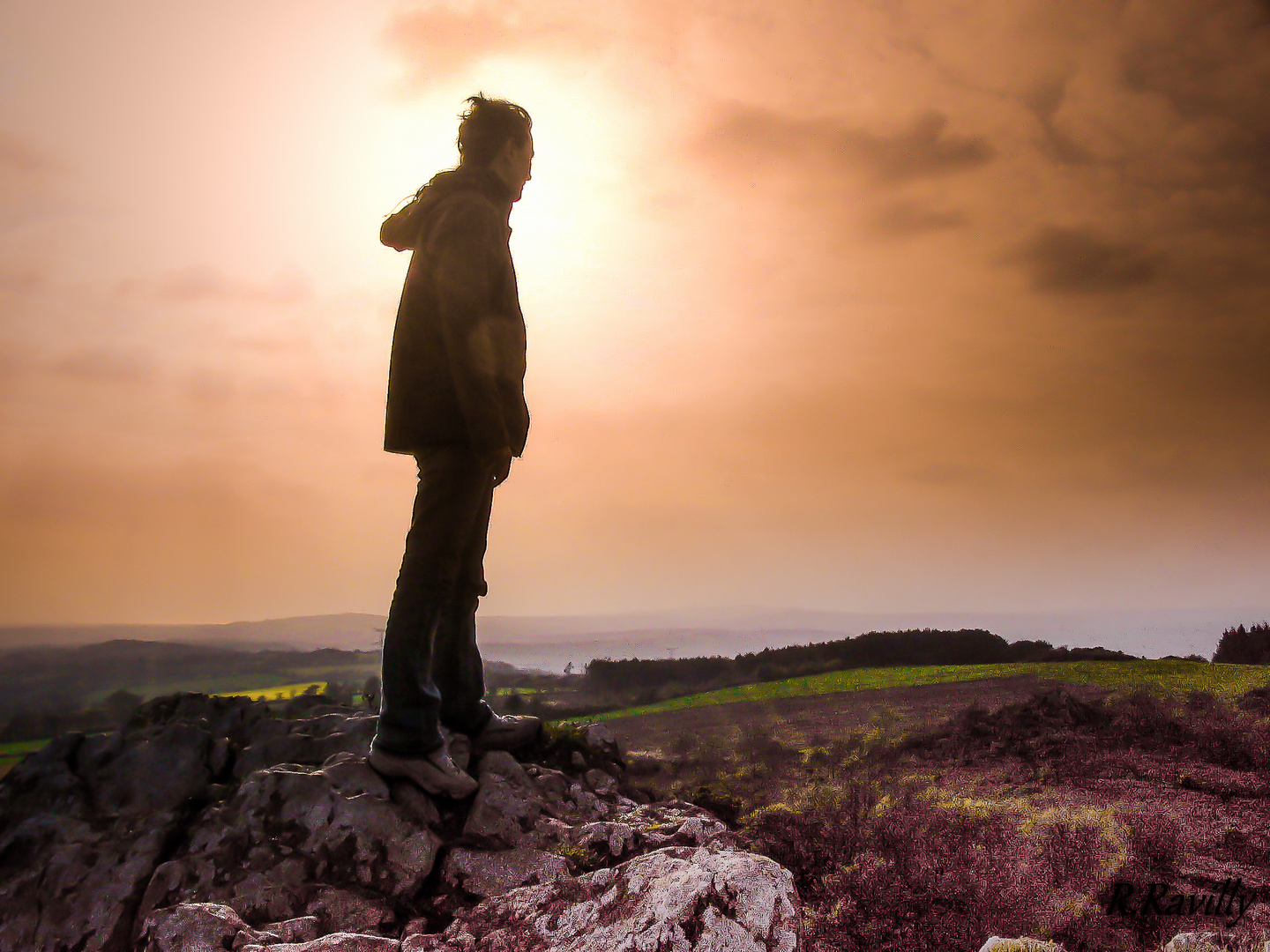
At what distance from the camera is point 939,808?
13.7ft

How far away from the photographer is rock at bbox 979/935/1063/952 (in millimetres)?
2533

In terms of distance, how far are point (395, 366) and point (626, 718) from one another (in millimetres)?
3675

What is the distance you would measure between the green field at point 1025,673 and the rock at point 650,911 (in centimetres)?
337

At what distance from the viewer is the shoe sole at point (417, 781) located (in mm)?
4477

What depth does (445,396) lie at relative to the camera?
476 cm

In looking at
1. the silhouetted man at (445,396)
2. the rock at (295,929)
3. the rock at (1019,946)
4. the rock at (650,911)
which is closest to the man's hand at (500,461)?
the silhouetted man at (445,396)

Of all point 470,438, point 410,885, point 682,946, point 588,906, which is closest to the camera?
point 682,946

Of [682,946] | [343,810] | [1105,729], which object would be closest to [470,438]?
[343,810]

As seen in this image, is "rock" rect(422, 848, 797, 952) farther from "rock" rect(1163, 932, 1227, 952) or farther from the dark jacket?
the dark jacket

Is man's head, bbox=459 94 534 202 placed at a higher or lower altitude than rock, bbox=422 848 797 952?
higher

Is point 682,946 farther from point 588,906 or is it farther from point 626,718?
point 626,718

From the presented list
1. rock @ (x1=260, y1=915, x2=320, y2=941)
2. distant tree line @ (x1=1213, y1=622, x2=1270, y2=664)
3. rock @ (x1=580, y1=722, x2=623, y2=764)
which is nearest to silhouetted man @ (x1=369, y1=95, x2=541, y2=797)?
rock @ (x1=580, y1=722, x2=623, y2=764)

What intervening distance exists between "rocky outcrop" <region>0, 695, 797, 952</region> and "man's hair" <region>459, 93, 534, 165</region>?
3.80 meters

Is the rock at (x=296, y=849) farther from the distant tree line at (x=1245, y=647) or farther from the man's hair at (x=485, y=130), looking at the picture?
the distant tree line at (x=1245, y=647)
